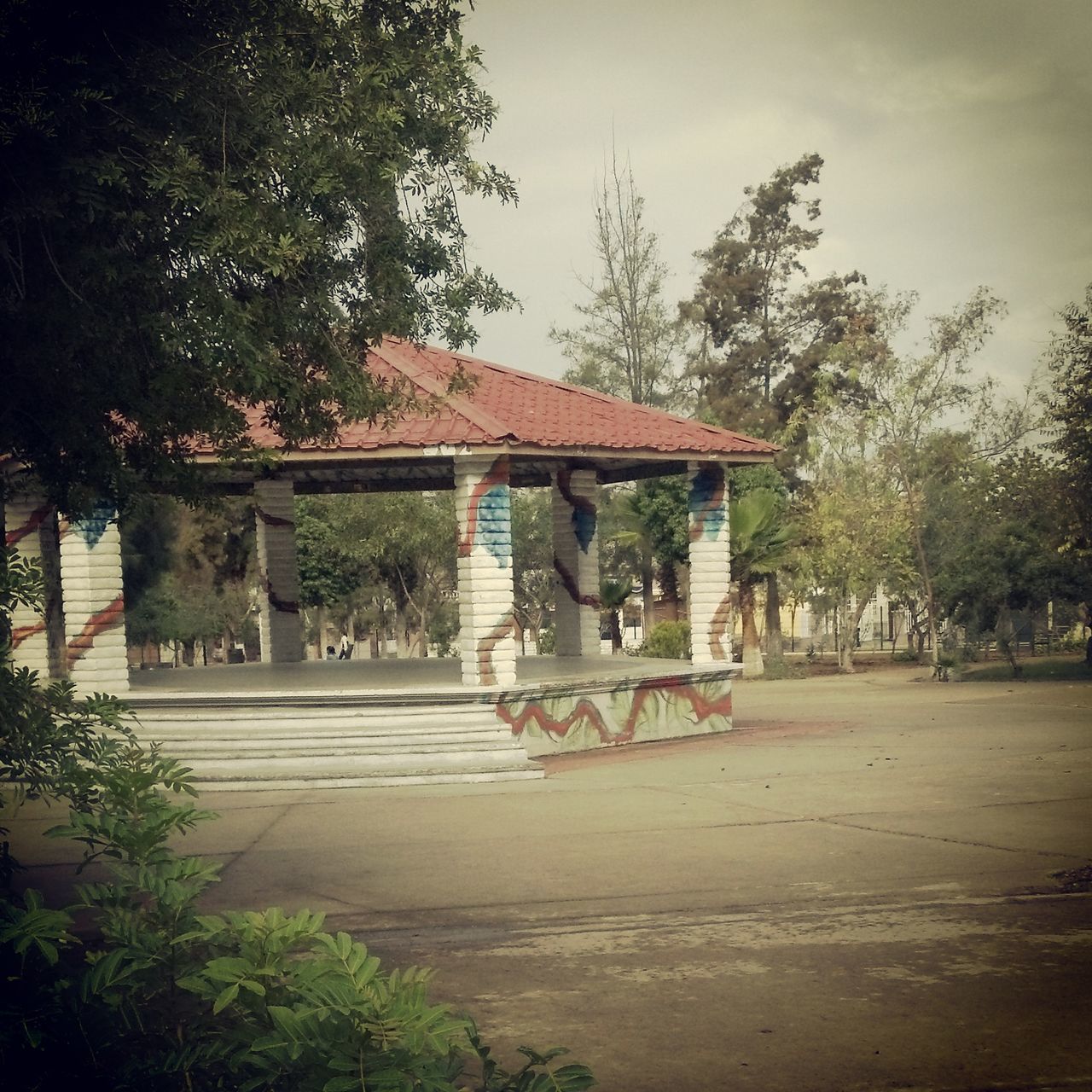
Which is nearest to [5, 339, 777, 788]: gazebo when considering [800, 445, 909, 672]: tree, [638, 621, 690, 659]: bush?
[638, 621, 690, 659]: bush

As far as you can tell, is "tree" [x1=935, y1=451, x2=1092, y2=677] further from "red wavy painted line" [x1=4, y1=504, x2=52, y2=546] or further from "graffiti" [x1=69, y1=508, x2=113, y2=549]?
"red wavy painted line" [x1=4, y1=504, x2=52, y2=546]

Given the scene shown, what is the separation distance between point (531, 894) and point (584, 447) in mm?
8232

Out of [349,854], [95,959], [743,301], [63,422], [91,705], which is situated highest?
[743,301]

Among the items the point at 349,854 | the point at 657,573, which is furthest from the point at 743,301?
the point at 349,854

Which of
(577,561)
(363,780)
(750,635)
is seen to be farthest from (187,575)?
(363,780)

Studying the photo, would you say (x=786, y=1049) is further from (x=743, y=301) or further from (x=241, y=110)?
(x=743, y=301)

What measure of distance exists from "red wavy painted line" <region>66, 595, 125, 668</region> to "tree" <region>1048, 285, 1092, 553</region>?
18.5 meters

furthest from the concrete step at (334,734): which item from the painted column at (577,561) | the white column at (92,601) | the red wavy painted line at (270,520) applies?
the painted column at (577,561)

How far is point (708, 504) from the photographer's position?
688 inches

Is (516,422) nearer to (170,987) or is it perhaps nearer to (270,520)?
(270,520)

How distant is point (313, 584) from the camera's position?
34.2 m

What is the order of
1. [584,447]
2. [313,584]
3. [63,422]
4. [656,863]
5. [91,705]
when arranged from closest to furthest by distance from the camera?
1. [91,705]
2. [63,422]
3. [656,863]
4. [584,447]
5. [313,584]

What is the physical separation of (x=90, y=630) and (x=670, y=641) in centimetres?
1690

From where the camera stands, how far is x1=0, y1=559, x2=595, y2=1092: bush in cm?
321
